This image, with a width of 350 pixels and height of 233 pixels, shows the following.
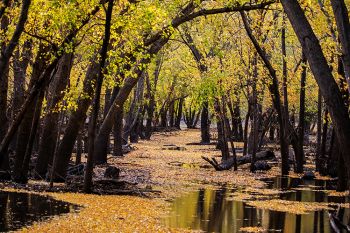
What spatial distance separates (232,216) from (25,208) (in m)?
6.07

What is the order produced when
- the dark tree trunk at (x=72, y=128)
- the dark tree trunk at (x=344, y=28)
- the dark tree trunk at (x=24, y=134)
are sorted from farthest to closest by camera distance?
the dark tree trunk at (x=72, y=128)
the dark tree trunk at (x=24, y=134)
the dark tree trunk at (x=344, y=28)

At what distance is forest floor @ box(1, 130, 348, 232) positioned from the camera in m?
13.4

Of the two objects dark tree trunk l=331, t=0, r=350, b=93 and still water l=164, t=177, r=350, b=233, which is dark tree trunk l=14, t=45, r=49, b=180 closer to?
still water l=164, t=177, r=350, b=233

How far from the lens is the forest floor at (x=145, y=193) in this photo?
13375mm

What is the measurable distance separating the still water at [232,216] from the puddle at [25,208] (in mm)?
3156

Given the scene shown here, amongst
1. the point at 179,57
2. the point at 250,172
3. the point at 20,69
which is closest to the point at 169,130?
the point at 179,57

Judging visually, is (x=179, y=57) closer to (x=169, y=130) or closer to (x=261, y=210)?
(x=169, y=130)

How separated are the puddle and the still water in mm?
3156

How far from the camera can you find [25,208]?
14.7 meters

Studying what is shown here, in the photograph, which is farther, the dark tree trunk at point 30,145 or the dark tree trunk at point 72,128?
the dark tree trunk at point 72,128

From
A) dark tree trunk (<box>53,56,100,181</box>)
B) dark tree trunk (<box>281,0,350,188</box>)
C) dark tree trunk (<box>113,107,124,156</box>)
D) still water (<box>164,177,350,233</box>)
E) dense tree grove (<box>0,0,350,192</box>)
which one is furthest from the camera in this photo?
dark tree trunk (<box>113,107,124,156</box>)

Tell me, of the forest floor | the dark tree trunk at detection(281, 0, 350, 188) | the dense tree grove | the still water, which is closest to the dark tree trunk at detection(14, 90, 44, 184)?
the dense tree grove

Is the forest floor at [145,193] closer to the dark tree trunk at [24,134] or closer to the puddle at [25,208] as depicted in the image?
Result: the puddle at [25,208]

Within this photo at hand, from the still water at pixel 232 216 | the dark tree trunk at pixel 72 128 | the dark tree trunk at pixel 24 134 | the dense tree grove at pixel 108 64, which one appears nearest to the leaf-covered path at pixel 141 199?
the still water at pixel 232 216
